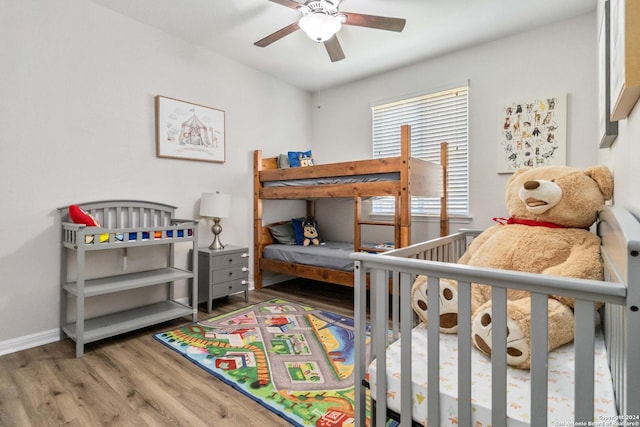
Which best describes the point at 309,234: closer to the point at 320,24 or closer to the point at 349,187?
the point at 349,187

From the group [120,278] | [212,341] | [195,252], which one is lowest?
[212,341]

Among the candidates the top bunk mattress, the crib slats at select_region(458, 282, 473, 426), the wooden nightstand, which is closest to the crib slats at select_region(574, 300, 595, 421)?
the crib slats at select_region(458, 282, 473, 426)

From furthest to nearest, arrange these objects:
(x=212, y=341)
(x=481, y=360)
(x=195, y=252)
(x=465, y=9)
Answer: (x=195, y=252) < (x=465, y=9) < (x=212, y=341) < (x=481, y=360)

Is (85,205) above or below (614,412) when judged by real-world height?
above

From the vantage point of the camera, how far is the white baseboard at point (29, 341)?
7.13 feet

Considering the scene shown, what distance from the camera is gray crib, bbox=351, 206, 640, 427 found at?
0.68m

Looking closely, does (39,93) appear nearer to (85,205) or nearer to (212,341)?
(85,205)

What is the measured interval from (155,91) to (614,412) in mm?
3423

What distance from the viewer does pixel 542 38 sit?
2.77 m

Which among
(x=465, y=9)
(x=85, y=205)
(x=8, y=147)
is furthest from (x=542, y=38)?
(x=8, y=147)

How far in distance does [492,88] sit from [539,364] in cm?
294

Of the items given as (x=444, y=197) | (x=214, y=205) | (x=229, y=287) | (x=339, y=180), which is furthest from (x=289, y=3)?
(x=229, y=287)

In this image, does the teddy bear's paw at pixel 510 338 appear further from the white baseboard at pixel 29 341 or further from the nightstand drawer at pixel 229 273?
the white baseboard at pixel 29 341

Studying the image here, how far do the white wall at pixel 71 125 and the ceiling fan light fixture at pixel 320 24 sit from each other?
1.54 metres
